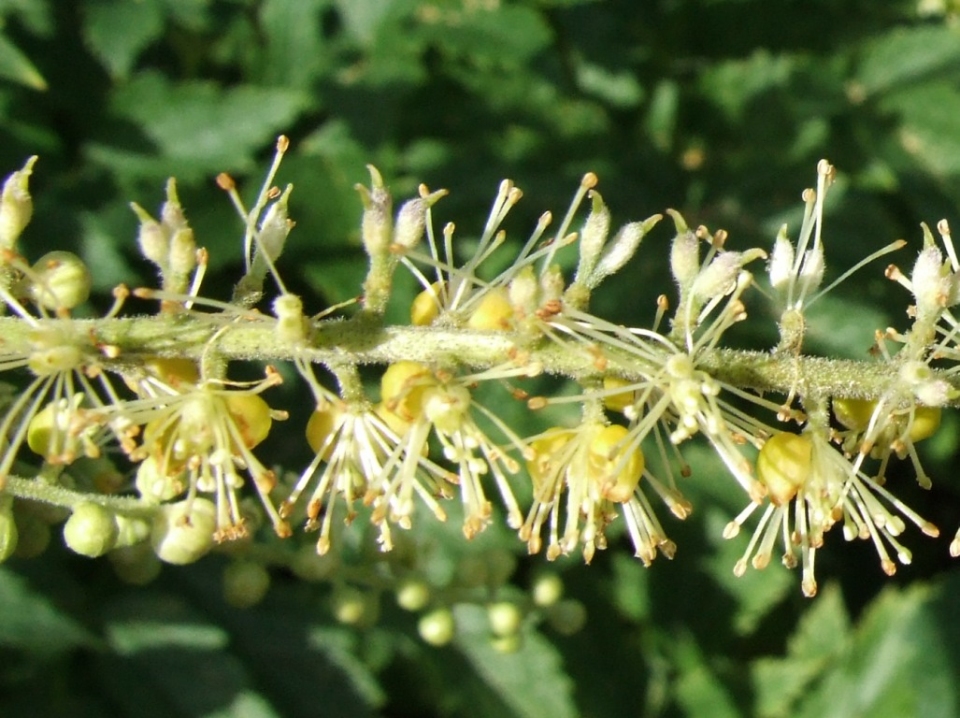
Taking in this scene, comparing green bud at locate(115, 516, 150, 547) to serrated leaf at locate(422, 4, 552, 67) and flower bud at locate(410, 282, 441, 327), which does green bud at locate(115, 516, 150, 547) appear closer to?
flower bud at locate(410, 282, 441, 327)

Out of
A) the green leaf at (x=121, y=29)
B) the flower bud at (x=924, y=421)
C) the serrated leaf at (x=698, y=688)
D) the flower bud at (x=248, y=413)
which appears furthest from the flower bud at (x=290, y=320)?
the serrated leaf at (x=698, y=688)

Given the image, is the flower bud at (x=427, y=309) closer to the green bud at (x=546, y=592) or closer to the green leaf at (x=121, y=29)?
the green bud at (x=546, y=592)

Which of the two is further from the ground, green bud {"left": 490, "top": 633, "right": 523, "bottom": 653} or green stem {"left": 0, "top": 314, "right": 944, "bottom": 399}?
green stem {"left": 0, "top": 314, "right": 944, "bottom": 399}

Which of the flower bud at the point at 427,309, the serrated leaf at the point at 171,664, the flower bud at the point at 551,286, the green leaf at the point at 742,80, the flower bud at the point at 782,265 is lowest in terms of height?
the serrated leaf at the point at 171,664

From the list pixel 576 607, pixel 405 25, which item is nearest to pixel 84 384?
pixel 576 607

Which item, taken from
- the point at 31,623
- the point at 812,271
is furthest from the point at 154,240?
the point at 812,271

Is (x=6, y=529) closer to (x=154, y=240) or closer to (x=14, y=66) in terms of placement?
(x=154, y=240)

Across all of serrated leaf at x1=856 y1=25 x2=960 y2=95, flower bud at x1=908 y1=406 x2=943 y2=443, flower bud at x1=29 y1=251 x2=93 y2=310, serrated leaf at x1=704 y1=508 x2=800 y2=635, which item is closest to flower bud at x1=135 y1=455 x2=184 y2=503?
flower bud at x1=29 y1=251 x2=93 y2=310
